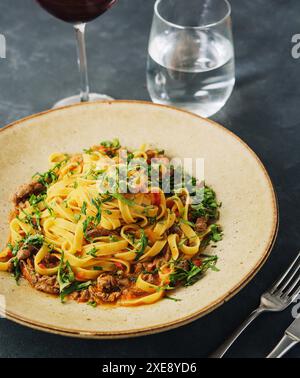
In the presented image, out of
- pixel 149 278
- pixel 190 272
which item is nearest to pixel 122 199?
pixel 149 278

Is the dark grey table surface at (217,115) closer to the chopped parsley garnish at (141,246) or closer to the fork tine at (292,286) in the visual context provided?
the fork tine at (292,286)

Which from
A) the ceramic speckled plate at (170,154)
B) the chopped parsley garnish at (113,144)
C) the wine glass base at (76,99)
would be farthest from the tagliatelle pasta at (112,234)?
the wine glass base at (76,99)

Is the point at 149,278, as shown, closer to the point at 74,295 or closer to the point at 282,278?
the point at 74,295

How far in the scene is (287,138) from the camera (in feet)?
17.0

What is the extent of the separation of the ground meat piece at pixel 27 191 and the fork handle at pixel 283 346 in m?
1.93

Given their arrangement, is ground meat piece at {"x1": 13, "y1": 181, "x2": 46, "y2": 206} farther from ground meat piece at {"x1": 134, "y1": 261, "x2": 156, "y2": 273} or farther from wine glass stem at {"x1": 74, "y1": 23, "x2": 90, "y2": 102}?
wine glass stem at {"x1": 74, "y1": 23, "x2": 90, "y2": 102}

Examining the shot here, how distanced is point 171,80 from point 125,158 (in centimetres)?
87

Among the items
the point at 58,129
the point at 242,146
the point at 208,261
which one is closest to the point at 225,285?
the point at 208,261

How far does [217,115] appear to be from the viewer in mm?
5352

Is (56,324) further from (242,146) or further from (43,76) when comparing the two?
(43,76)

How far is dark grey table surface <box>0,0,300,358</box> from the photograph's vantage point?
12.0 ft

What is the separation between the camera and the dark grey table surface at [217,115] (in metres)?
3.67

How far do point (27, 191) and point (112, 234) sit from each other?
2.37 ft

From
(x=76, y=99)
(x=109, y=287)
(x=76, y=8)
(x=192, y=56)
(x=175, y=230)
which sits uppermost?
(x=192, y=56)
